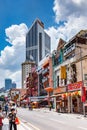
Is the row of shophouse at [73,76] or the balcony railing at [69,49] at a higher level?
the balcony railing at [69,49]

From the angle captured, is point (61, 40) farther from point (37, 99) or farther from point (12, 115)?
point (12, 115)

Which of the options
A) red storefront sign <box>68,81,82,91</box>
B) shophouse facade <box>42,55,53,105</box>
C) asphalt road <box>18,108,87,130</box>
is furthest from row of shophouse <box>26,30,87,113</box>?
shophouse facade <box>42,55,53,105</box>

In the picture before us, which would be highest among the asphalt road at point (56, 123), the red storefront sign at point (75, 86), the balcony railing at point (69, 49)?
the balcony railing at point (69, 49)

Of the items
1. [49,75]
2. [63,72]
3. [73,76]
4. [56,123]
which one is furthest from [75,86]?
[49,75]

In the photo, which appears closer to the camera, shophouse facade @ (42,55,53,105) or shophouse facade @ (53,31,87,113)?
shophouse facade @ (53,31,87,113)

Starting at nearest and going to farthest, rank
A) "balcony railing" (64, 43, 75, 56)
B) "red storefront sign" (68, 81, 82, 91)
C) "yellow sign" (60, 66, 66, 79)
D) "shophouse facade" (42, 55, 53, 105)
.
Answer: "red storefront sign" (68, 81, 82, 91) < "yellow sign" (60, 66, 66, 79) < "balcony railing" (64, 43, 75, 56) < "shophouse facade" (42, 55, 53, 105)

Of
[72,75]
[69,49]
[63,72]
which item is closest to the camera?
[72,75]

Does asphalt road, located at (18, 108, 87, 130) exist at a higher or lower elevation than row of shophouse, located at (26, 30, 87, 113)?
lower

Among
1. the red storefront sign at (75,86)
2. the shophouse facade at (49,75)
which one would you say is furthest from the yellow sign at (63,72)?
the shophouse facade at (49,75)

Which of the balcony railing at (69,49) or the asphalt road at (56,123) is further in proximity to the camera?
the balcony railing at (69,49)

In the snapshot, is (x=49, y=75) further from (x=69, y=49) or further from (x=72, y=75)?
(x=72, y=75)

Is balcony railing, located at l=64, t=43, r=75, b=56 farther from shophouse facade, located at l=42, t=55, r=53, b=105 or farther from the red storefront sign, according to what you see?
shophouse facade, located at l=42, t=55, r=53, b=105

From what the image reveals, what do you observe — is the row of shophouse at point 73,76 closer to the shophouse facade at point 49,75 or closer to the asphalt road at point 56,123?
Result: the asphalt road at point 56,123

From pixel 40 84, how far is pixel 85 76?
74695 mm
